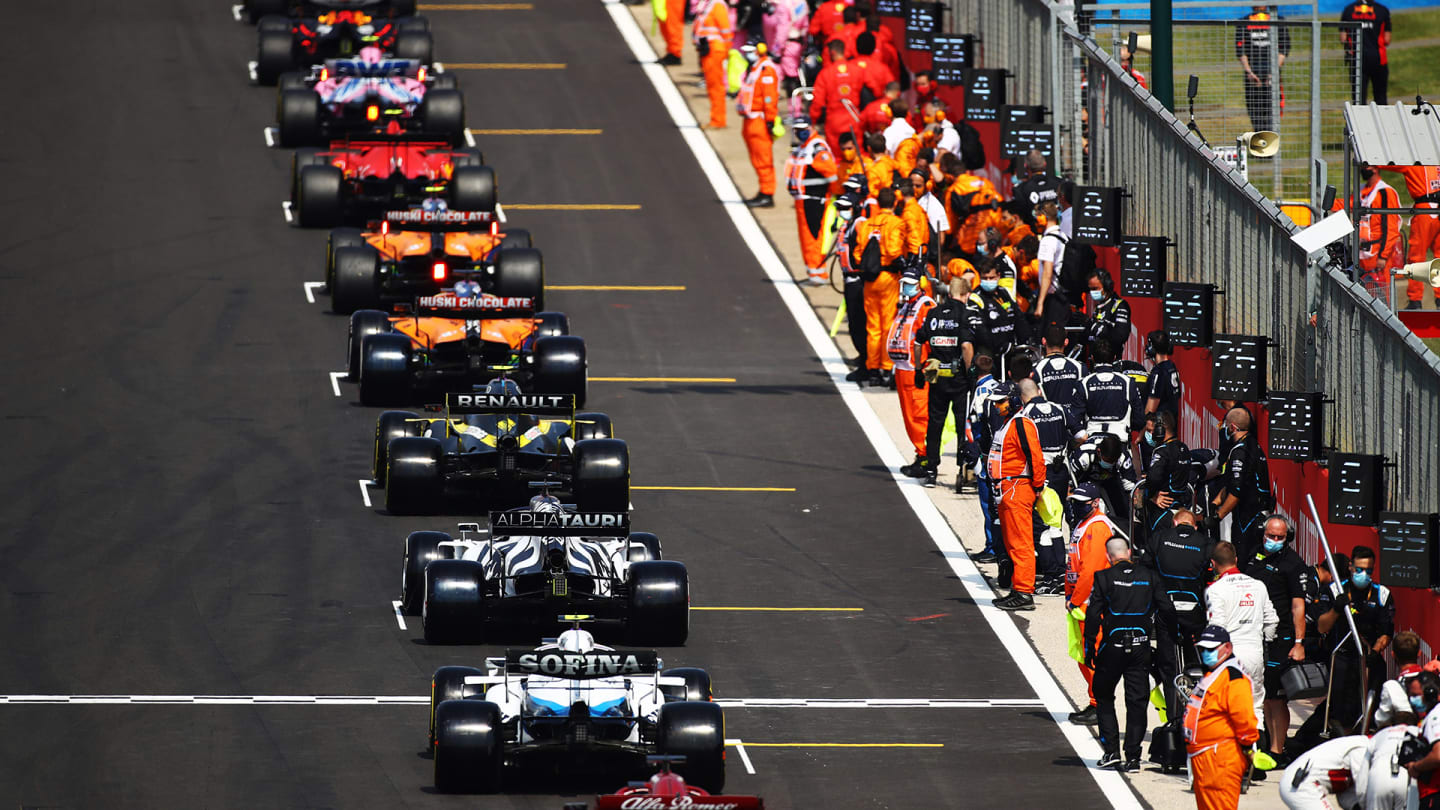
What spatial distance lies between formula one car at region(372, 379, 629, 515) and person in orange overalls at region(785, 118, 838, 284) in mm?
8105

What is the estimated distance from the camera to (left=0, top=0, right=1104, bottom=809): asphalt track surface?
2033 centimetres

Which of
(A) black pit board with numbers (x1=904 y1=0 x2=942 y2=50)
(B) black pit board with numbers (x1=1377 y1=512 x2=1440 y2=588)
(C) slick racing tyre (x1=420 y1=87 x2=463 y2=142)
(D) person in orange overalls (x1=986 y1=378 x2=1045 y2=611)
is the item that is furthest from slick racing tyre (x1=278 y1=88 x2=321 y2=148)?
(B) black pit board with numbers (x1=1377 y1=512 x2=1440 y2=588)

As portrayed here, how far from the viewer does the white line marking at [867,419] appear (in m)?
21.2

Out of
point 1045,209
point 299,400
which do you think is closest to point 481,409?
point 299,400

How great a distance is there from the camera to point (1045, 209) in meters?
28.2

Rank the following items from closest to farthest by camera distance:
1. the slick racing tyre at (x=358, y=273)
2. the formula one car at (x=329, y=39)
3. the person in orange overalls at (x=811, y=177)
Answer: the slick racing tyre at (x=358, y=273) → the person in orange overalls at (x=811, y=177) → the formula one car at (x=329, y=39)

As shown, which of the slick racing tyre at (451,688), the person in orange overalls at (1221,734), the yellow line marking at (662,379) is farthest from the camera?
the yellow line marking at (662,379)

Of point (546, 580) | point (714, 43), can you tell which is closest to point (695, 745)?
point (546, 580)

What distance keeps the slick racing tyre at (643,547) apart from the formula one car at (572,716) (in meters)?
3.68

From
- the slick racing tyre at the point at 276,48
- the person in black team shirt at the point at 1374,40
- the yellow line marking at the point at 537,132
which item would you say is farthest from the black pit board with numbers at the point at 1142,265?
the slick racing tyre at the point at 276,48

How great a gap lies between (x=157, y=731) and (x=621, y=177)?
68.7ft

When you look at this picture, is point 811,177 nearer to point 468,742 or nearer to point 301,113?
point 301,113

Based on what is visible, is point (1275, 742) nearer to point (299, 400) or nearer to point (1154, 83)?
point (1154, 83)

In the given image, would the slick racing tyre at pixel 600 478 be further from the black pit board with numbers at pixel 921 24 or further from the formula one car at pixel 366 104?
the formula one car at pixel 366 104
